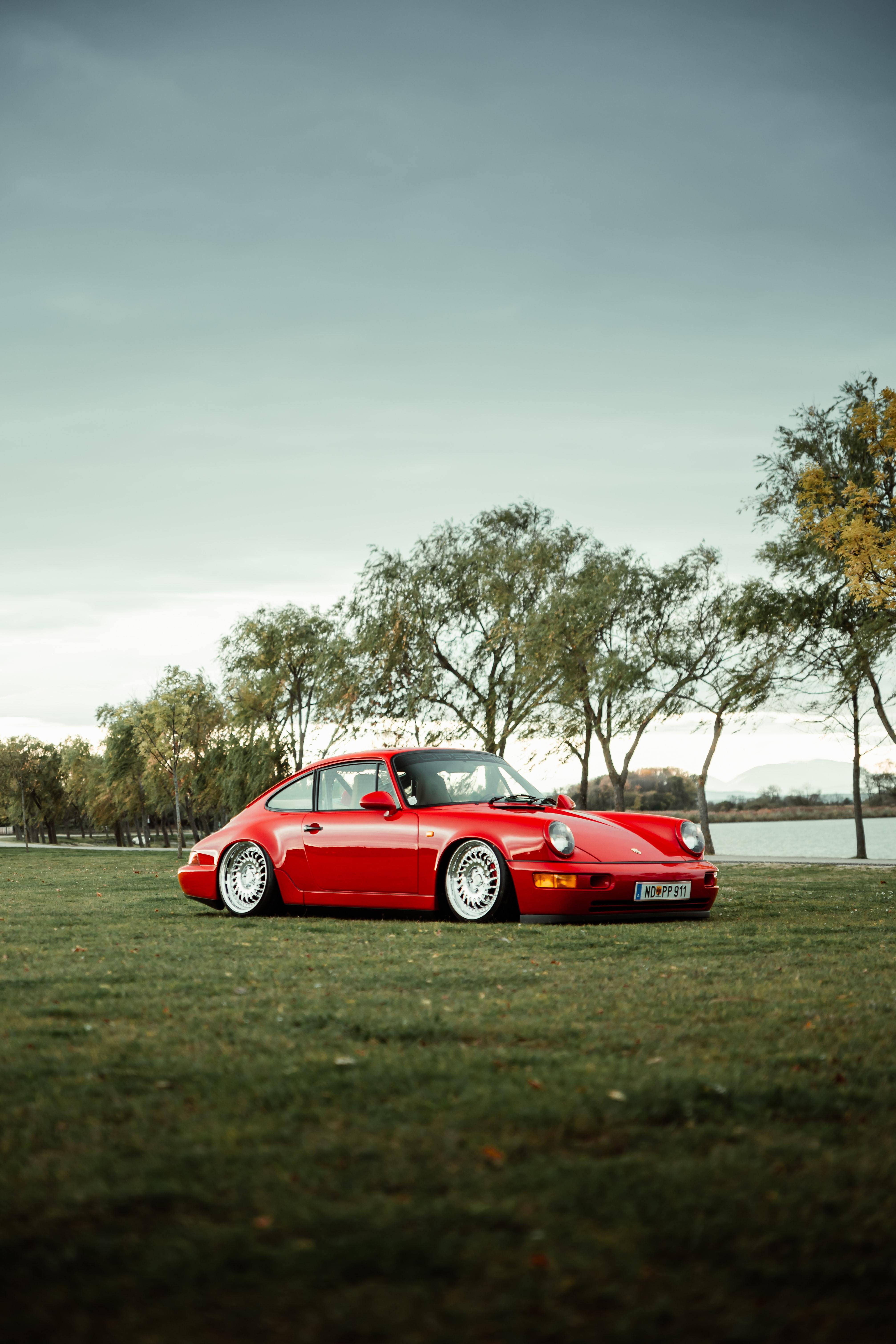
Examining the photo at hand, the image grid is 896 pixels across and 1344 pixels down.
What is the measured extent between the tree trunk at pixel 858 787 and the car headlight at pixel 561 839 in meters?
24.7

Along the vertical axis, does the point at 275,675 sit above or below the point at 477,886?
above

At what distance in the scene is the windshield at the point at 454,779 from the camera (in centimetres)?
1074

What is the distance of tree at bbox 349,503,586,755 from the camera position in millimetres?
33875

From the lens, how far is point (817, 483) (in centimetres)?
1997

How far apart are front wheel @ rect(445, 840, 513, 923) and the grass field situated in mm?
3177

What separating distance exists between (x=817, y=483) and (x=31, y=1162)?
62.7 feet

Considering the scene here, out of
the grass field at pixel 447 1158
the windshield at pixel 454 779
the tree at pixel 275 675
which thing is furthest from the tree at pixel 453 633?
the grass field at pixel 447 1158

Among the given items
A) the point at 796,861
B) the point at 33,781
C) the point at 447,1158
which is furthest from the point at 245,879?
the point at 33,781

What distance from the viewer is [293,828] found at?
36.3 ft

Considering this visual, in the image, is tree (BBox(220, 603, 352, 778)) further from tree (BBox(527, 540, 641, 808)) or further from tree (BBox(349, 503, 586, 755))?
tree (BBox(527, 540, 641, 808))

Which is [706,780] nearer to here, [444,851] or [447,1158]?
[444,851]

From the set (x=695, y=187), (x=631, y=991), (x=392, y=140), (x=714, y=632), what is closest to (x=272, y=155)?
(x=392, y=140)

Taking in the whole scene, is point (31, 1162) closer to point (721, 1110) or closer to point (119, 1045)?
point (119, 1045)

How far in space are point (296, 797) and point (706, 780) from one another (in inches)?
1121
